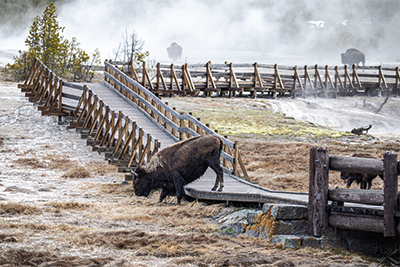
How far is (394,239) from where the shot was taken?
831 centimetres

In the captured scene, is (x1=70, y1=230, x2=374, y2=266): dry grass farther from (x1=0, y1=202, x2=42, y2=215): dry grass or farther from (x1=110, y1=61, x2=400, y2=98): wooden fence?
(x1=110, y1=61, x2=400, y2=98): wooden fence

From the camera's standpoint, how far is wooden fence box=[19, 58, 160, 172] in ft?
50.7

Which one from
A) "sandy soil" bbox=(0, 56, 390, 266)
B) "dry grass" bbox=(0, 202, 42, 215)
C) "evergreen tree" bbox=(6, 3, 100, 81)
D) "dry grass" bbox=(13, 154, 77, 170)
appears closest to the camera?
"sandy soil" bbox=(0, 56, 390, 266)

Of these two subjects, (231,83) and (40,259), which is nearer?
(40,259)

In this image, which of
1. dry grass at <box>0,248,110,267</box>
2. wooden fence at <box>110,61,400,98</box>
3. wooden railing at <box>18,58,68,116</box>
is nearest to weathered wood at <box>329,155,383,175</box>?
dry grass at <box>0,248,110,267</box>

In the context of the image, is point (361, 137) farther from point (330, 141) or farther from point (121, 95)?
point (121, 95)

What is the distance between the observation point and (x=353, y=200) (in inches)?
318

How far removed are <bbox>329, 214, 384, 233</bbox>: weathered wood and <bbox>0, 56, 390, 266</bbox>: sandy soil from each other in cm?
40

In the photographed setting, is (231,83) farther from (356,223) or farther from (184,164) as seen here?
(356,223)

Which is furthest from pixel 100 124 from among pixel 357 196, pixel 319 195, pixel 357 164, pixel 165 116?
pixel 357 196

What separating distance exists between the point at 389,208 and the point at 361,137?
1682 centimetres

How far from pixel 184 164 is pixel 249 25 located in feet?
528

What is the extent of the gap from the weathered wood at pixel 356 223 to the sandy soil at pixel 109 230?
40 cm

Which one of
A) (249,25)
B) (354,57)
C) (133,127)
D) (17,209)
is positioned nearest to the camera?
(17,209)
